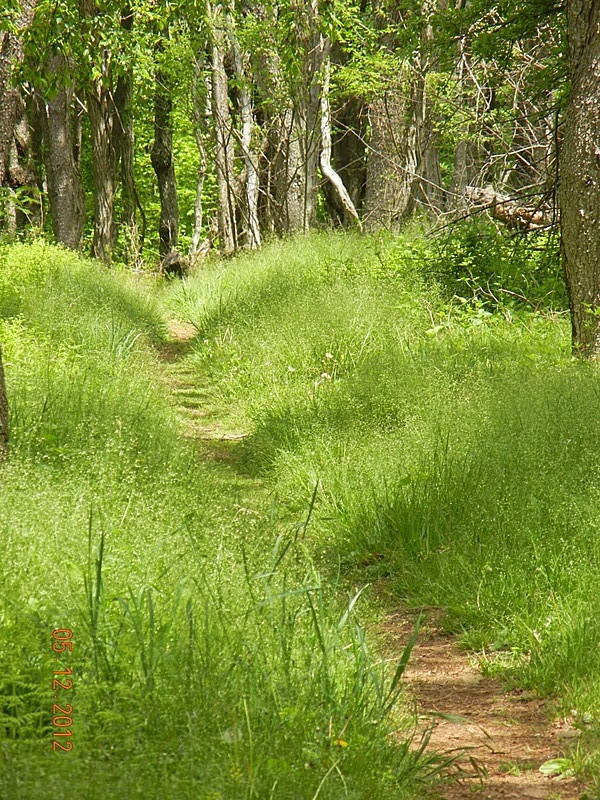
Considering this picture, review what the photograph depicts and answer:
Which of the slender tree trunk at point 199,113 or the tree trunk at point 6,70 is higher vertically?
the slender tree trunk at point 199,113

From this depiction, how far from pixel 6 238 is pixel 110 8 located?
4.68 metres

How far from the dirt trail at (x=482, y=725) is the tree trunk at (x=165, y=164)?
18.7 meters

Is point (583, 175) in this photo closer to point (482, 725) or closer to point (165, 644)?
point (482, 725)

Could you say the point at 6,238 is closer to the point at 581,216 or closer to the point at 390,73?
the point at 390,73

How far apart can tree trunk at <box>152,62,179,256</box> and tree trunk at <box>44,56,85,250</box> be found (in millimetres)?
4631

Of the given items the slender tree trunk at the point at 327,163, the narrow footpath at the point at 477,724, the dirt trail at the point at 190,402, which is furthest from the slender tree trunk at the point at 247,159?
the narrow footpath at the point at 477,724

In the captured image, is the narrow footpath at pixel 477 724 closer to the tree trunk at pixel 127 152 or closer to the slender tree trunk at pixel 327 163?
the slender tree trunk at pixel 327 163

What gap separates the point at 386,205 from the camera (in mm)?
15336

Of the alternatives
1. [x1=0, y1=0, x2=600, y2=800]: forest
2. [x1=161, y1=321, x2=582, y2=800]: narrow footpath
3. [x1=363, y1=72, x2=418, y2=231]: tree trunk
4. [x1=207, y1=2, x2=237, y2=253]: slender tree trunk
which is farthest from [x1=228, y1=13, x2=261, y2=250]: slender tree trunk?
[x1=161, y1=321, x2=582, y2=800]: narrow footpath

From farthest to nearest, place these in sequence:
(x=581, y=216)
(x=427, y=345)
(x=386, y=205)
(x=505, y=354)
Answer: (x=386, y=205) → (x=427, y=345) → (x=505, y=354) → (x=581, y=216)

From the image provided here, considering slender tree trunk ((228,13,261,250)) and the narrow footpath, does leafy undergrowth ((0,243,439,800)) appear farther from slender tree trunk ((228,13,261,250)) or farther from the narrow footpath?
slender tree trunk ((228,13,261,250))

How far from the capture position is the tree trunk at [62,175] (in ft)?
54.1

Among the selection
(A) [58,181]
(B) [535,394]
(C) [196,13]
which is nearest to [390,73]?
(C) [196,13]
